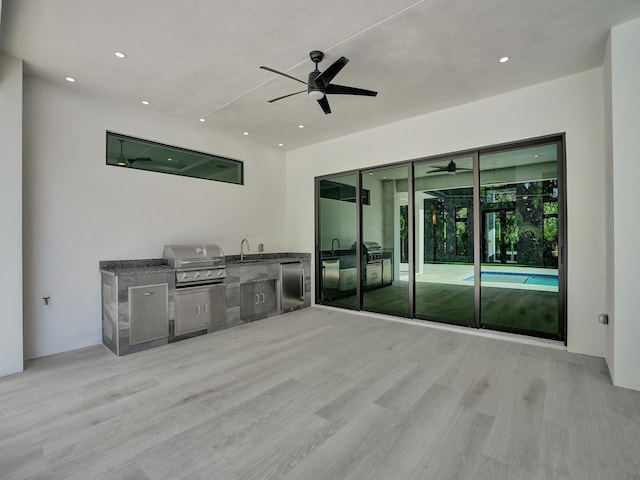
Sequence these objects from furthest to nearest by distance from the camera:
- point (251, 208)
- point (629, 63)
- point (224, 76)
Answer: point (251, 208) → point (224, 76) → point (629, 63)

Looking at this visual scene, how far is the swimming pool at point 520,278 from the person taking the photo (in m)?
3.76

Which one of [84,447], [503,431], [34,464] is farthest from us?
[503,431]

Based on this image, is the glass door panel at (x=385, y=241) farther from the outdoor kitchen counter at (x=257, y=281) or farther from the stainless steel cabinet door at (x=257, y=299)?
the stainless steel cabinet door at (x=257, y=299)

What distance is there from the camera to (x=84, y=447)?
1905 mm

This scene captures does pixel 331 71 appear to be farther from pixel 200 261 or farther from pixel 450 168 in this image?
pixel 200 261

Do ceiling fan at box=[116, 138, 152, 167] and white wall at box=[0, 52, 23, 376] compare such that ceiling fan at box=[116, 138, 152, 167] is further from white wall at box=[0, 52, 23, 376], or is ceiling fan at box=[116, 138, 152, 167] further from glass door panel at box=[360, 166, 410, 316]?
glass door panel at box=[360, 166, 410, 316]

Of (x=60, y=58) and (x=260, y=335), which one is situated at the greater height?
(x=60, y=58)

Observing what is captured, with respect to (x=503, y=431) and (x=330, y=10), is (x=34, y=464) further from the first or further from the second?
(x=330, y=10)

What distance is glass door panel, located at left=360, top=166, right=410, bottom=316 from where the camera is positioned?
191 inches

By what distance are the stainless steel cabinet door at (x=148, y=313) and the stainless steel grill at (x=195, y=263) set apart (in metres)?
0.26

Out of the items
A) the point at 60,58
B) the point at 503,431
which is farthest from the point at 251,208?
the point at 503,431

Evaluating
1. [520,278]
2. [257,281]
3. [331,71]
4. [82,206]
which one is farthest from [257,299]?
[520,278]

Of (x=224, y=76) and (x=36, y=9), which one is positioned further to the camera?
(x=224, y=76)

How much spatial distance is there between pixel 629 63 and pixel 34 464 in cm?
513
